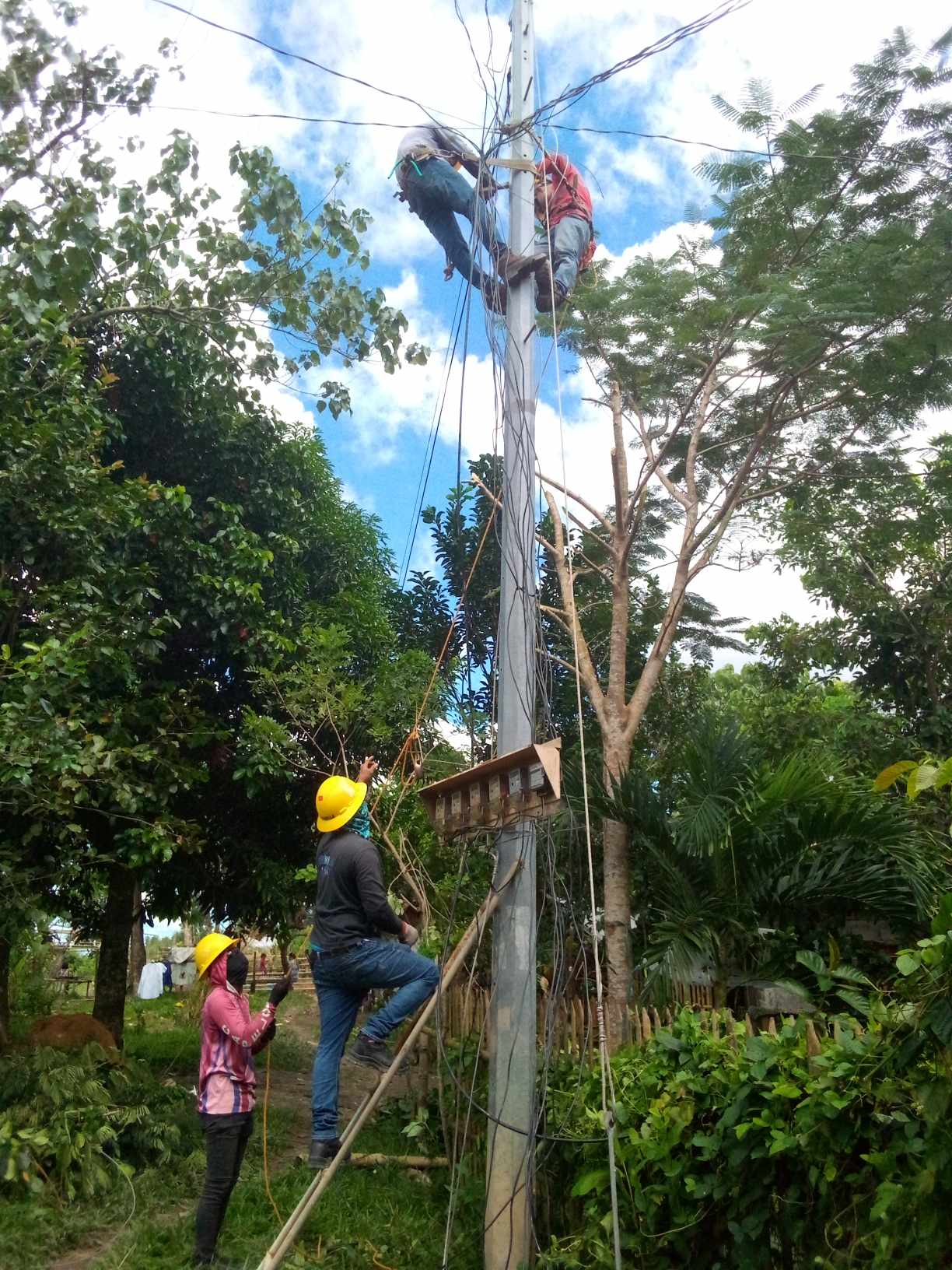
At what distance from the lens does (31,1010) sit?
13.1 metres

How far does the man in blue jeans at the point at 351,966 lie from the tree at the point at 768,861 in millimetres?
3079

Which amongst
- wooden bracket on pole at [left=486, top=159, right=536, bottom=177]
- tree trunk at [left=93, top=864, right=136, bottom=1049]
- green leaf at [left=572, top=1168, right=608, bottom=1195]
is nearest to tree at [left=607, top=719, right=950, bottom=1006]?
green leaf at [left=572, top=1168, right=608, bottom=1195]

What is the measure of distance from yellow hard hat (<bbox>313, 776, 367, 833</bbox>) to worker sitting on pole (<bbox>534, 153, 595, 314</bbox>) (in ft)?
9.59

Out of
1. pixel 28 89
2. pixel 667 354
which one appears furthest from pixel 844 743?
pixel 28 89

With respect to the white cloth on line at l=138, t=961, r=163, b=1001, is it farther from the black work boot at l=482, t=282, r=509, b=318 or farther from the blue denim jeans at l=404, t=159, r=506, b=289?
the black work boot at l=482, t=282, r=509, b=318

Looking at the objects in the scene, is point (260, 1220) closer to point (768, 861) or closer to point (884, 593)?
point (768, 861)

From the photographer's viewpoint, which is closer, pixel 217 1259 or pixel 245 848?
pixel 217 1259

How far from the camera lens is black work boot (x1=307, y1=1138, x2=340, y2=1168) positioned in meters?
4.57

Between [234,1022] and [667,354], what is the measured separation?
23.7ft

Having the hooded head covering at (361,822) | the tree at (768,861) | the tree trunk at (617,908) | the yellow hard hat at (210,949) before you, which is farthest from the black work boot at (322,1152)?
the tree trunk at (617,908)

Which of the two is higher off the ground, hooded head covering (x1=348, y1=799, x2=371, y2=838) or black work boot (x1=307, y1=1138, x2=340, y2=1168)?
hooded head covering (x1=348, y1=799, x2=371, y2=838)

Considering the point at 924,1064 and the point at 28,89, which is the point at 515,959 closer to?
the point at 924,1064

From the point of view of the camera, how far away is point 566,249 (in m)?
6.39

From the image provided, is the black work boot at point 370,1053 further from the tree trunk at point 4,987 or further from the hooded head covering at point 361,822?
the tree trunk at point 4,987
